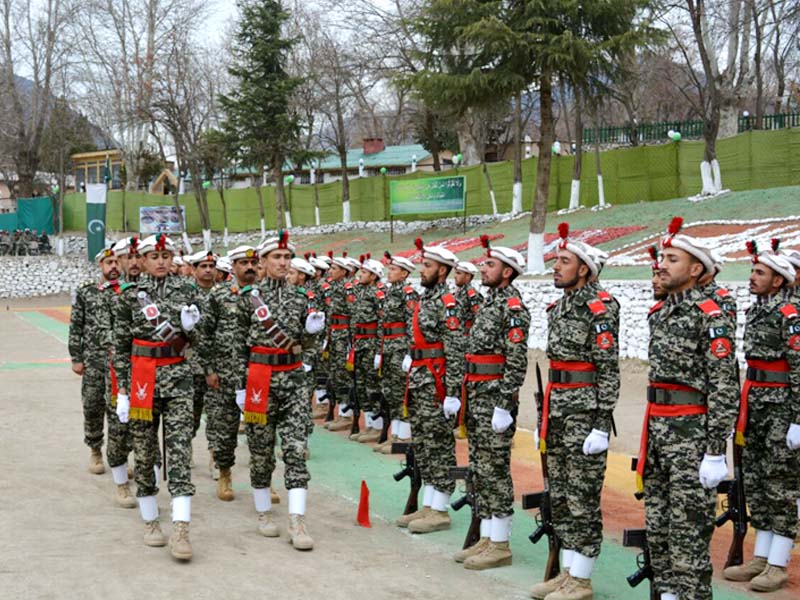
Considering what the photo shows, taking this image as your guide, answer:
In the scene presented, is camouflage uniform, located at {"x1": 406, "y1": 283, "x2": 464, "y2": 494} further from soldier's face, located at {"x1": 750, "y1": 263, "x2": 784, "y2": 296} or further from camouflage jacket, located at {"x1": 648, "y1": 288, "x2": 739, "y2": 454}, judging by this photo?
camouflage jacket, located at {"x1": 648, "y1": 288, "x2": 739, "y2": 454}

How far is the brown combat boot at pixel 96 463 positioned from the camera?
10188 mm

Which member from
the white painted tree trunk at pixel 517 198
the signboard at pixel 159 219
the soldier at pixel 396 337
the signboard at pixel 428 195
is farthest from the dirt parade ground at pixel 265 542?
the signboard at pixel 159 219

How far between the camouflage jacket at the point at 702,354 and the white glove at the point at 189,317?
3622 millimetres

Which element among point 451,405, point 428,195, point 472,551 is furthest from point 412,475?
point 428,195

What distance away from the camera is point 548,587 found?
20.7 feet

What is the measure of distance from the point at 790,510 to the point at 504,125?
55169 millimetres

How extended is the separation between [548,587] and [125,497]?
171 inches

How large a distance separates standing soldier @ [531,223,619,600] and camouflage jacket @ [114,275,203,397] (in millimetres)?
3010

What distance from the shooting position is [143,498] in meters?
7.57

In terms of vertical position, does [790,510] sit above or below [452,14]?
below

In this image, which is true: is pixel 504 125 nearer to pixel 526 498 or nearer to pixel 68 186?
pixel 68 186

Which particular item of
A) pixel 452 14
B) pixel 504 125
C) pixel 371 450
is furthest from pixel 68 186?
pixel 371 450

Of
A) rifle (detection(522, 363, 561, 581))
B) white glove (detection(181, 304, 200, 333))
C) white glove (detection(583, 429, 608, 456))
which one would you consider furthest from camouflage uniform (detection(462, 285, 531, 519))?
white glove (detection(181, 304, 200, 333))

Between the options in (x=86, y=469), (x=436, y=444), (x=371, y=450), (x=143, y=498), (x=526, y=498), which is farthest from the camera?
(x=371, y=450)
